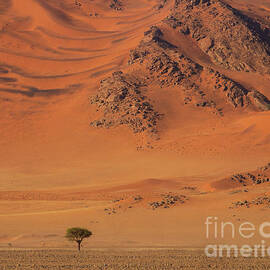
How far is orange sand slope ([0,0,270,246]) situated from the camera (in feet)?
85.5

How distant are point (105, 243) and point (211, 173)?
72.5 ft

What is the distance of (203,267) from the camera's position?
1606 centimetres

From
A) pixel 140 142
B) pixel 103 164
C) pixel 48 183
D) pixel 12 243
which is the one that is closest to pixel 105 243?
pixel 12 243

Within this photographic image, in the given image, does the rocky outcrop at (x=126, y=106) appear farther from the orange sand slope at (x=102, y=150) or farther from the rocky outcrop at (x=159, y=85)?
the orange sand slope at (x=102, y=150)

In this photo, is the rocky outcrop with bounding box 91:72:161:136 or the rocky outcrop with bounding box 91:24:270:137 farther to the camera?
the rocky outcrop with bounding box 91:24:270:137

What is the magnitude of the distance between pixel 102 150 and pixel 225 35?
3084cm

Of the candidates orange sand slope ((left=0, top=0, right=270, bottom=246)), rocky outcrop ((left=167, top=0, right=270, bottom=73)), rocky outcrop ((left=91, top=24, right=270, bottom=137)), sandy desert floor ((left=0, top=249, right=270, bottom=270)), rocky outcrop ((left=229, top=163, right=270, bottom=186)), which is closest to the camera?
sandy desert floor ((left=0, top=249, right=270, bottom=270))

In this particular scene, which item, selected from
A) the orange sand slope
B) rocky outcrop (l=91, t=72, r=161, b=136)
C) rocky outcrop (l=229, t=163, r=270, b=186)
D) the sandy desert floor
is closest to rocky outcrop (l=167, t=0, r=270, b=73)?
the orange sand slope

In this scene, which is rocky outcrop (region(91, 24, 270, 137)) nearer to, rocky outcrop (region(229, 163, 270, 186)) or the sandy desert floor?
rocky outcrop (region(229, 163, 270, 186))

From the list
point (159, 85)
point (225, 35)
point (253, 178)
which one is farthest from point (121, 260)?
point (225, 35)

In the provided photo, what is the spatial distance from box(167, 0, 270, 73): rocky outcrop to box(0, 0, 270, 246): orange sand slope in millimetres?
1690

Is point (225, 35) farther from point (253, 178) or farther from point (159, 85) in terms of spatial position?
point (253, 178)

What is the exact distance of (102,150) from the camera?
170ft

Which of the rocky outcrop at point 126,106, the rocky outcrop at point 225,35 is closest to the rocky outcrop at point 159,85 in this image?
the rocky outcrop at point 126,106
